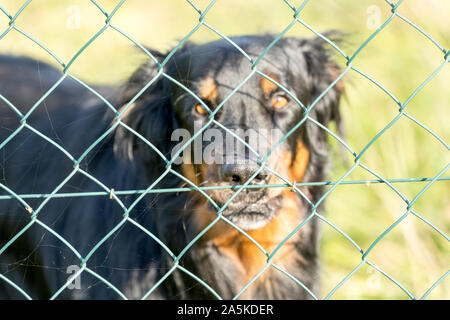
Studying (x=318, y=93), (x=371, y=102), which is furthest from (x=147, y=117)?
(x=371, y=102)

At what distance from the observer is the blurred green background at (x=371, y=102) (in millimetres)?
3736

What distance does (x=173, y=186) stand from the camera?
9.48ft

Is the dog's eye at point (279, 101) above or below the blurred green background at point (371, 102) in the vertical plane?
below

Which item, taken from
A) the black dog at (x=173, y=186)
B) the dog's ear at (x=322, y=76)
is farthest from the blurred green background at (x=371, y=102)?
the black dog at (x=173, y=186)

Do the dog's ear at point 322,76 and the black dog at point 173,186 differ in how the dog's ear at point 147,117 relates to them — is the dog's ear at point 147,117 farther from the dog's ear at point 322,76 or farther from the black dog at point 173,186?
the dog's ear at point 322,76

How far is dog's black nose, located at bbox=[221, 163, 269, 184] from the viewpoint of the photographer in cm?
218

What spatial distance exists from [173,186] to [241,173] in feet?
2.54

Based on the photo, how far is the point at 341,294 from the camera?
3.65 m

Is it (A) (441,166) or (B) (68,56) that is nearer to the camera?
(A) (441,166)

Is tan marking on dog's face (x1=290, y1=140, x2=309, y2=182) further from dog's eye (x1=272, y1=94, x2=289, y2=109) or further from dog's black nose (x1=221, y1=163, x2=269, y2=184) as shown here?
dog's black nose (x1=221, y1=163, x2=269, y2=184)

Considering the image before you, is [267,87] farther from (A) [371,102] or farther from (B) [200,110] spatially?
(A) [371,102]

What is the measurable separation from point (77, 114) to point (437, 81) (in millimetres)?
2981

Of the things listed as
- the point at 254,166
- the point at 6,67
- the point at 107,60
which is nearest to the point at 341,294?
the point at 254,166
